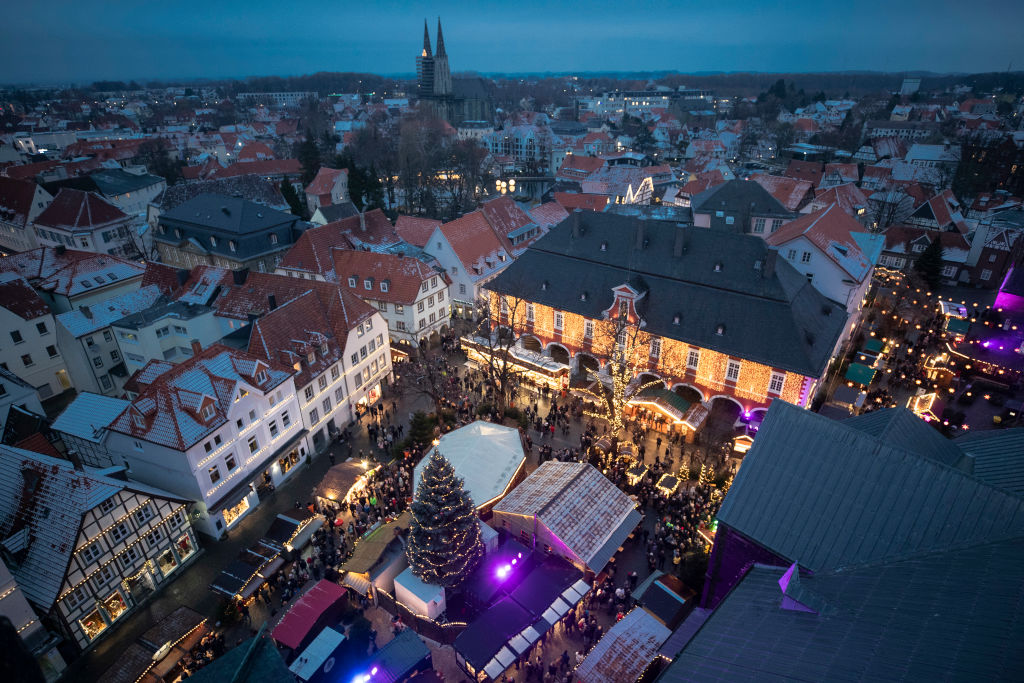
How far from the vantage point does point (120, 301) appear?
35219mm

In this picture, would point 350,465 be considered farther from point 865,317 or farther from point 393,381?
point 865,317

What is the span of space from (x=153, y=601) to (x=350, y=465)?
9623 mm

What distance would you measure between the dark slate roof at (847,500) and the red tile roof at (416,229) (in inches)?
1559

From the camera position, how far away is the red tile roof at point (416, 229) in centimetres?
5080

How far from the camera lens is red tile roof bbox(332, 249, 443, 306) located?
39062 millimetres

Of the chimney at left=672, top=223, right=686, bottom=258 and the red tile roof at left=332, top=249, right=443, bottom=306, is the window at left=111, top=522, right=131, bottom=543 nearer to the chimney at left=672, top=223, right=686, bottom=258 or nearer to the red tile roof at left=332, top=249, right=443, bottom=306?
the red tile roof at left=332, top=249, right=443, bottom=306

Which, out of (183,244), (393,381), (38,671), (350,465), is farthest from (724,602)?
(183,244)

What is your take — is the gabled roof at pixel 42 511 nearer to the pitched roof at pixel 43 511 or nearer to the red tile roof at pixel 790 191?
the pitched roof at pixel 43 511

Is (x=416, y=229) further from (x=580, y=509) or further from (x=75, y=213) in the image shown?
(x=580, y=509)

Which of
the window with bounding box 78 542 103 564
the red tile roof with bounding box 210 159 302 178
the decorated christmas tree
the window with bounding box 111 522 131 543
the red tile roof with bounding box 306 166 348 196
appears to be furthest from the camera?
the red tile roof with bounding box 210 159 302 178

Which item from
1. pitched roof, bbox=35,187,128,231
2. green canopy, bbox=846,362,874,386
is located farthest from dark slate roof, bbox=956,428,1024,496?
pitched roof, bbox=35,187,128,231

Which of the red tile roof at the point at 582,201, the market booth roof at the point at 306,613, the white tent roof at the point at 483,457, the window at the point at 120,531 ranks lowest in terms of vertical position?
the market booth roof at the point at 306,613

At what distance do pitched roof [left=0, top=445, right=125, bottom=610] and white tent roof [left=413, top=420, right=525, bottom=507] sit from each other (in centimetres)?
1253

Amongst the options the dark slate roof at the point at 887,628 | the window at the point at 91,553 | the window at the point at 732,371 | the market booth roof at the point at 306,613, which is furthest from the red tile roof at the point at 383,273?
the dark slate roof at the point at 887,628
